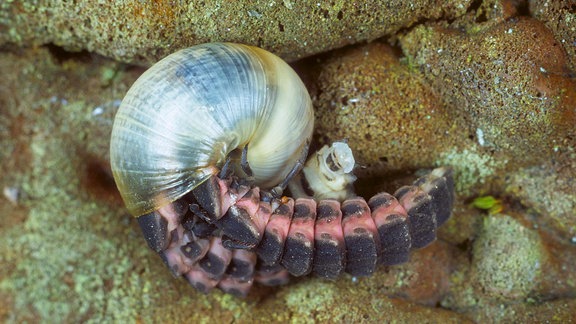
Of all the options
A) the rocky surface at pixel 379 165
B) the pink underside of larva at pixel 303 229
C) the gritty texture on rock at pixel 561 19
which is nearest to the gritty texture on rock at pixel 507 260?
the rocky surface at pixel 379 165

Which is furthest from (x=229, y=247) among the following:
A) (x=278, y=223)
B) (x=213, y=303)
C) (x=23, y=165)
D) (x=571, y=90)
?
(x=571, y=90)

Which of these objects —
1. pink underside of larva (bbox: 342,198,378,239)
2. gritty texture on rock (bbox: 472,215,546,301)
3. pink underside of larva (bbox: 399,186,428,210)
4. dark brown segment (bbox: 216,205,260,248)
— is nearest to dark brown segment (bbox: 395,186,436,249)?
pink underside of larva (bbox: 399,186,428,210)

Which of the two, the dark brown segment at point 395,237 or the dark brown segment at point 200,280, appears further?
the dark brown segment at point 200,280

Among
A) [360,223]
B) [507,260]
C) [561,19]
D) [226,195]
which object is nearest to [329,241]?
[360,223]

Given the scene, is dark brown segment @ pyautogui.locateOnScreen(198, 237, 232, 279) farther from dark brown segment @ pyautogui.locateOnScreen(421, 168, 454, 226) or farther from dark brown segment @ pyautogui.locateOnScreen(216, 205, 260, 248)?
dark brown segment @ pyautogui.locateOnScreen(421, 168, 454, 226)

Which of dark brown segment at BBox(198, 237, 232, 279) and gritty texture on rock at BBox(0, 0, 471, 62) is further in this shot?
dark brown segment at BBox(198, 237, 232, 279)

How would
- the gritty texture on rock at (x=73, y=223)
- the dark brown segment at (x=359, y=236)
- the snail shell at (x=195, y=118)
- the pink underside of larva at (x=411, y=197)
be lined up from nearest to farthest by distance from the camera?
the snail shell at (x=195, y=118), the dark brown segment at (x=359, y=236), the pink underside of larva at (x=411, y=197), the gritty texture on rock at (x=73, y=223)

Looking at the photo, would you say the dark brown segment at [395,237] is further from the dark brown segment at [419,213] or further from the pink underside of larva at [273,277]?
the pink underside of larva at [273,277]
